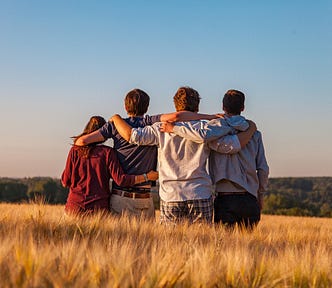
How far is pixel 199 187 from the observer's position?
6.57 meters

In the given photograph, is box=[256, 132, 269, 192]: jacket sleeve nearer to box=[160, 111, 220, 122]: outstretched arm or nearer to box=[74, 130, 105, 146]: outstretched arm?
box=[160, 111, 220, 122]: outstretched arm

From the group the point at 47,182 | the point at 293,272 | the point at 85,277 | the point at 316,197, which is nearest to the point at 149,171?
the point at 293,272

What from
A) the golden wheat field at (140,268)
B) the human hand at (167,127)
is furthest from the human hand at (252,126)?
the golden wheat field at (140,268)

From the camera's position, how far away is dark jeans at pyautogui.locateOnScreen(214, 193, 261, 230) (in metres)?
6.75

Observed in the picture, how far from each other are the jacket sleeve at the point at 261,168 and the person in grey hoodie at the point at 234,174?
77 millimetres

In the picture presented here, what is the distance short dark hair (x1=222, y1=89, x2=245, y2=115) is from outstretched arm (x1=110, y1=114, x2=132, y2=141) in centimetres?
123

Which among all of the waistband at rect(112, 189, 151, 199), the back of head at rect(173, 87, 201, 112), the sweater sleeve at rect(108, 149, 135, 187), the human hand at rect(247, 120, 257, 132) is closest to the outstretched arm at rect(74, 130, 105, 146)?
the sweater sleeve at rect(108, 149, 135, 187)

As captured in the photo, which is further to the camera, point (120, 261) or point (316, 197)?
point (316, 197)

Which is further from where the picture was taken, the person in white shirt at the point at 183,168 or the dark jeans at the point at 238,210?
the dark jeans at the point at 238,210

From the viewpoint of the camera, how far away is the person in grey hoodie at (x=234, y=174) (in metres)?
6.76

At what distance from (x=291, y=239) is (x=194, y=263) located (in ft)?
10.6

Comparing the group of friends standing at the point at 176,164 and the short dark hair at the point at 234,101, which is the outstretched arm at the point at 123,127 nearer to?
the group of friends standing at the point at 176,164

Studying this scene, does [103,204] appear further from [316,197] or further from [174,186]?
[316,197]

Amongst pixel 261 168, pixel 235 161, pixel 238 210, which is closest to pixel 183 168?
pixel 235 161
